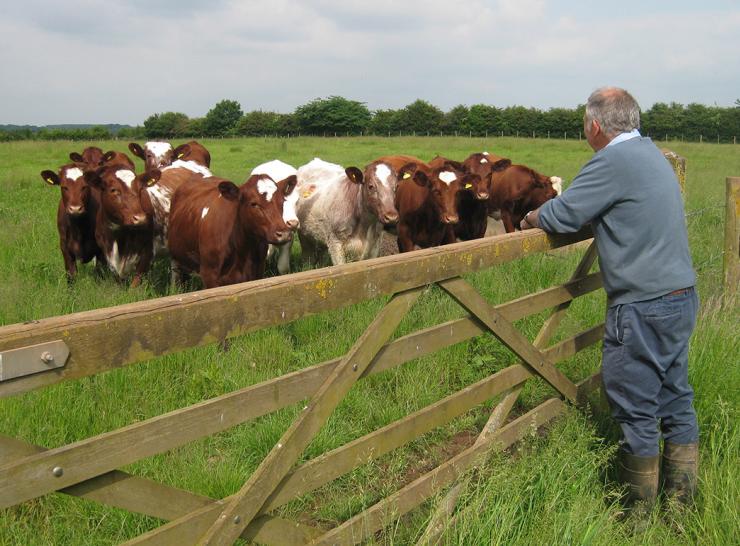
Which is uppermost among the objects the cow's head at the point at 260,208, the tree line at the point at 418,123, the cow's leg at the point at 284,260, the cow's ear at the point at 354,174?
the tree line at the point at 418,123

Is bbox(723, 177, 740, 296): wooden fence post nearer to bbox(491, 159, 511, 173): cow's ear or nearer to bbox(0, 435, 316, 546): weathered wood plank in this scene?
bbox(491, 159, 511, 173): cow's ear

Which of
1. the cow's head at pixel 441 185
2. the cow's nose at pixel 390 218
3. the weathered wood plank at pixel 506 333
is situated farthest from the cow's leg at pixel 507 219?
the weathered wood plank at pixel 506 333

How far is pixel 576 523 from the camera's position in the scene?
2779 mm

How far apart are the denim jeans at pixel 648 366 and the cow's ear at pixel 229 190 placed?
3936mm

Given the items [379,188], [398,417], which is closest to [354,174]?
[379,188]

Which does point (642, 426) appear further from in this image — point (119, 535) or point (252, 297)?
point (119, 535)

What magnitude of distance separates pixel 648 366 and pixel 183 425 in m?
2.38

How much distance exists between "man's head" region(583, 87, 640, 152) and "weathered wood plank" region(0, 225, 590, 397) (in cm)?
116

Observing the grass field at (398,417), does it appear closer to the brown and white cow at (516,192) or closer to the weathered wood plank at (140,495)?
the weathered wood plank at (140,495)

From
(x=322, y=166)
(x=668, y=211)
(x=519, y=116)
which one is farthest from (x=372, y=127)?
(x=668, y=211)

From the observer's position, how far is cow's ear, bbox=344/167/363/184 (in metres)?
7.79

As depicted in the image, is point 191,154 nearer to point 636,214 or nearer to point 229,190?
point 229,190

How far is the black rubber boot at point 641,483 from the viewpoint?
10.8 ft

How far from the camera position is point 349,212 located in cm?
815
